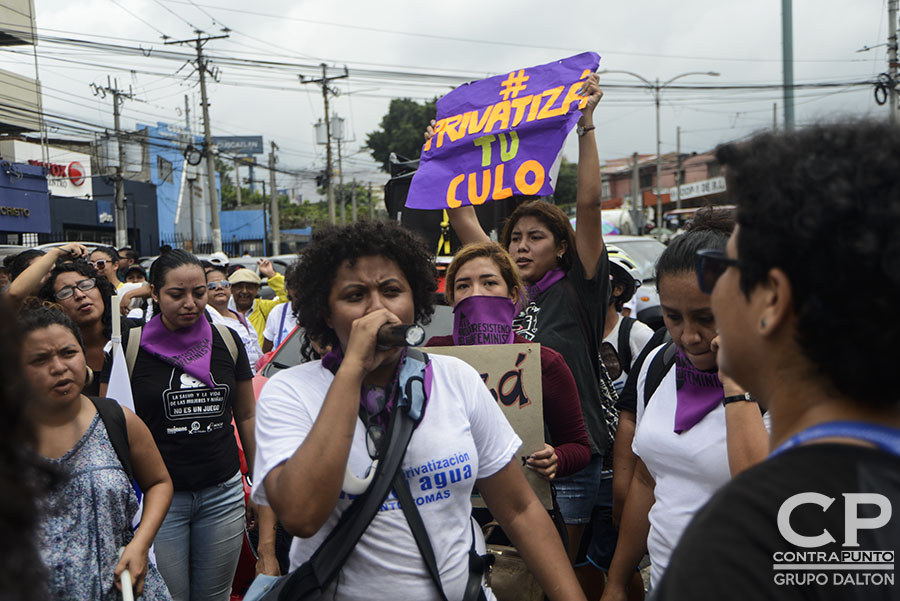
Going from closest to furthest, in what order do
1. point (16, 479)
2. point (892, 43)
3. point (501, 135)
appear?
point (16, 479), point (501, 135), point (892, 43)

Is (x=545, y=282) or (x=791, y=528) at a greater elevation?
(x=545, y=282)

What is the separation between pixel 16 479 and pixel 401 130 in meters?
56.3

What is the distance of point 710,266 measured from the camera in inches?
57.5

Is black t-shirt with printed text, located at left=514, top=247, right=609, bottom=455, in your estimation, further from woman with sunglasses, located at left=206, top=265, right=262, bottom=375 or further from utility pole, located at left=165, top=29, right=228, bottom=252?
utility pole, located at left=165, top=29, right=228, bottom=252

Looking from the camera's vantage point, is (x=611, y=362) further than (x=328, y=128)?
No

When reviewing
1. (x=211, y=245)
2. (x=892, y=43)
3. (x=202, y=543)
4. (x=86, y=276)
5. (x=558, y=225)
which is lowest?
(x=202, y=543)

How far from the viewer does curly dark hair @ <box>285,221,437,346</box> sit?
2.28m

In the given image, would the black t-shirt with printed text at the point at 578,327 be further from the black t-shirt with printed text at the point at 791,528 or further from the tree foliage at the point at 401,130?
the tree foliage at the point at 401,130

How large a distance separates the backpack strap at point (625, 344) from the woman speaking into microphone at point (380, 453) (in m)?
2.20

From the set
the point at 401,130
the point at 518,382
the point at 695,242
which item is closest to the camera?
the point at 695,242

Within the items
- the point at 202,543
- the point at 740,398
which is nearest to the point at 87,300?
the point at 202,543

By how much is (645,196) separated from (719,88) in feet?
125

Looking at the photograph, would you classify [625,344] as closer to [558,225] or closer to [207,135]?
[558,225]

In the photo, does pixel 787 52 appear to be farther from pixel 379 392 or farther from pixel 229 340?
pixel 379 392
